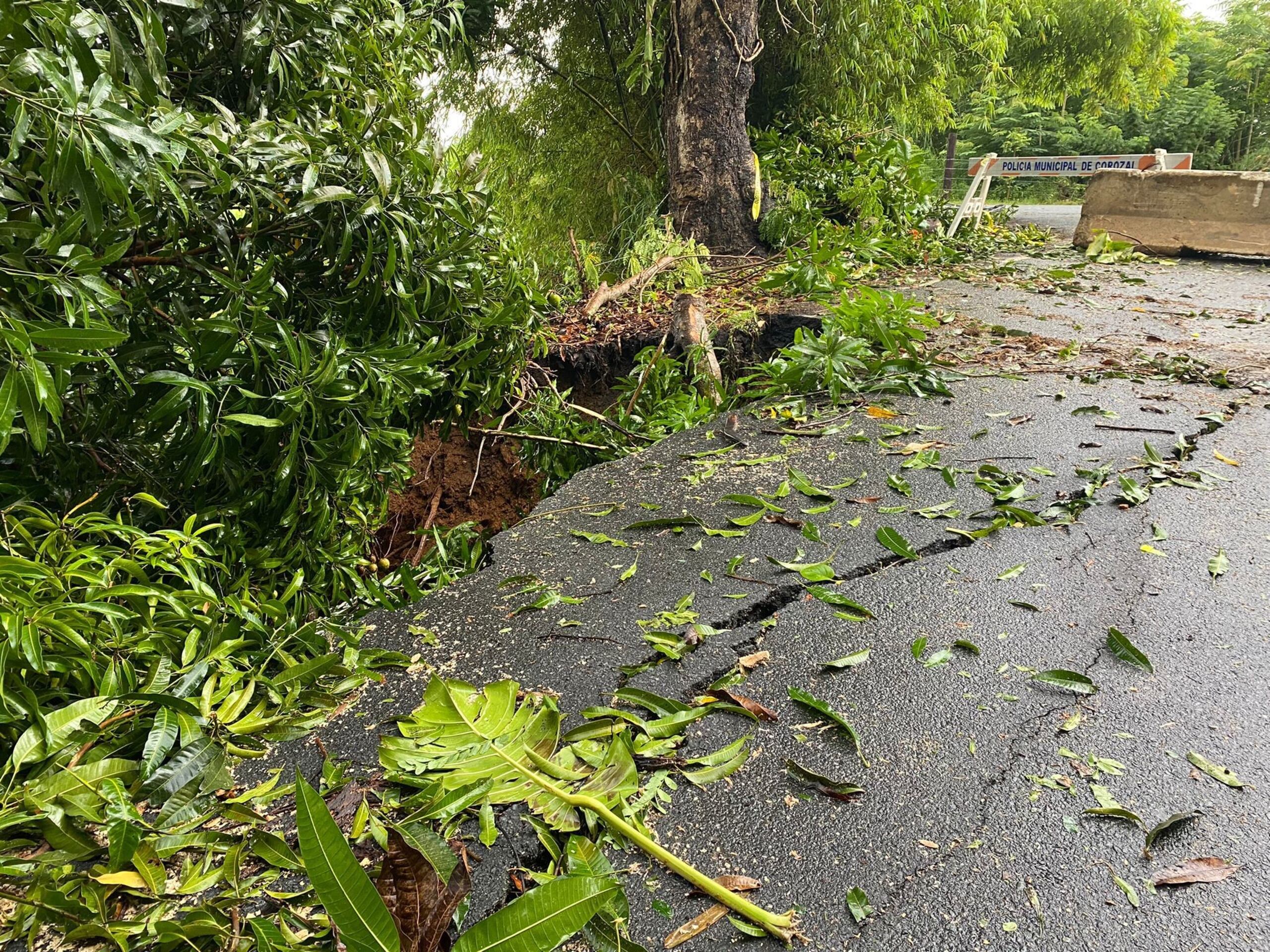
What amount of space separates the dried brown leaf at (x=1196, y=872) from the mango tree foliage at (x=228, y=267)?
1.70 m

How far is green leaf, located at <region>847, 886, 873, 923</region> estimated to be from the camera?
104 cm

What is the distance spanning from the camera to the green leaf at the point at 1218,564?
6.17ft

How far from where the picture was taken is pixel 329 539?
2051mm

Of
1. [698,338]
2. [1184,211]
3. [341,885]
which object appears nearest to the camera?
[341,885]

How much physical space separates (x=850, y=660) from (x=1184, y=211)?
7.49m

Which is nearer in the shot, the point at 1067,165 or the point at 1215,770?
the point at 1215,770

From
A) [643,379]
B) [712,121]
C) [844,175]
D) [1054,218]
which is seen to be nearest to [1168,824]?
[643,379]

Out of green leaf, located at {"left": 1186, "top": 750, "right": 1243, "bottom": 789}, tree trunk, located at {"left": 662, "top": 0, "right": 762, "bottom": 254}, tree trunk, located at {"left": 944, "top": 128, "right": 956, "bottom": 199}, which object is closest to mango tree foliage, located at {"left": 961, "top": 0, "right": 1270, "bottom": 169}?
tree trunk, located at {"left": 944, "top": 128, "right": 956, "bottom": 199}

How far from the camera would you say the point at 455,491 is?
346 cm

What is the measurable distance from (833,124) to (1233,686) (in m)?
7.01

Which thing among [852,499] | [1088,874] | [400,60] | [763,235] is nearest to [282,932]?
[1088,874]

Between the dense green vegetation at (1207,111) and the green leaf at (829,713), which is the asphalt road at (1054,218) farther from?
the green leaf at (829,713)

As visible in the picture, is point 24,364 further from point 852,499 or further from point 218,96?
point 852,499

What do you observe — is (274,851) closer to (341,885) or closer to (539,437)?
(341,885)
